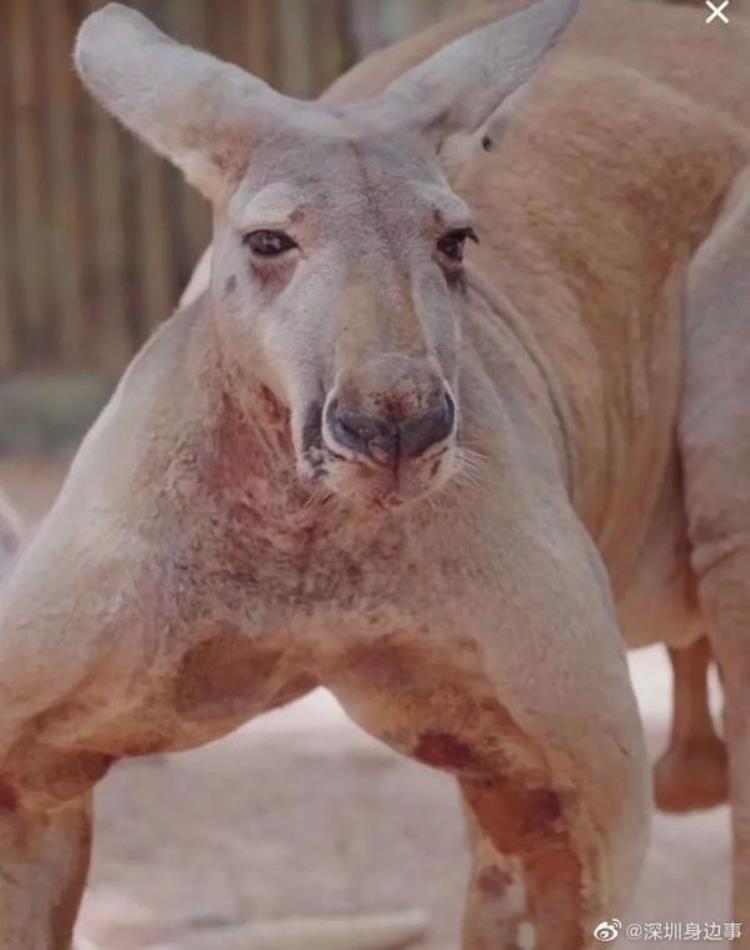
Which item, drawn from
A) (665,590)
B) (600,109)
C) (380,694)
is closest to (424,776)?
(665,590)

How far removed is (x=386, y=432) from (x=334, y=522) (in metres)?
0.40

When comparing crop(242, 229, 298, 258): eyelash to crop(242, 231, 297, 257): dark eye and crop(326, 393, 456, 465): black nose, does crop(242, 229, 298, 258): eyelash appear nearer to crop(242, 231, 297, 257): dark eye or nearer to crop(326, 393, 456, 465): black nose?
crop(242, 231, 297, 257): dark eye

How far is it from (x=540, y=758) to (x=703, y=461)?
84 centimetres

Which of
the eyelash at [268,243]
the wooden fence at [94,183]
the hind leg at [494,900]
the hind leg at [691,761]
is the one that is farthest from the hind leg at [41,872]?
the wooden fence at [94,183]

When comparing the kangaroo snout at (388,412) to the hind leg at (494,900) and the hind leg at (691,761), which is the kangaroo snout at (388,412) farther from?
the hind leg at (691,761)

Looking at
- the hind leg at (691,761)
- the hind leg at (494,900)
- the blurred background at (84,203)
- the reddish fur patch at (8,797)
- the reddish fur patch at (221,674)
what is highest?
the reddish fur patch at (221,674)

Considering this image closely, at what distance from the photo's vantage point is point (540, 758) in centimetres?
322

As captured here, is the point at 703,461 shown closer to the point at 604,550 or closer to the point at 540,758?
the point at 604,550

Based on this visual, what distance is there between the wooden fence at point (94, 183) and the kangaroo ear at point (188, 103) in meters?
5.80

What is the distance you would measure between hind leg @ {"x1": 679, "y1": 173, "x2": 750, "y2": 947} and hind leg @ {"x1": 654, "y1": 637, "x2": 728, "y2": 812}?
Result: 71 cm

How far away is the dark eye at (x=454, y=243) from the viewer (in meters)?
2.92

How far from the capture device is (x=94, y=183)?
9141 mm

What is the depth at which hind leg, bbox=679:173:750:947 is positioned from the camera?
382 centimetres

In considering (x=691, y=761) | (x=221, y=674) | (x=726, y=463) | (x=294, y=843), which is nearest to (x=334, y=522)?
(x=221, y=674)
